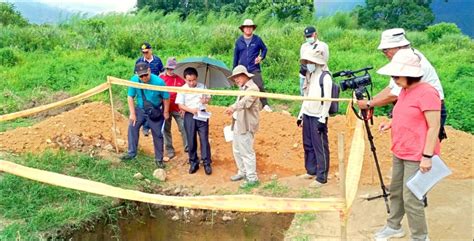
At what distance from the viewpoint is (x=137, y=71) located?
6.24m

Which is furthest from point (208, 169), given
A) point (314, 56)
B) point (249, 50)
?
point (249, 50)

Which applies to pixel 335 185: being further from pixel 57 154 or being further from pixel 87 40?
pixel 87 40

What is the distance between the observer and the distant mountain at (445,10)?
83.8ft

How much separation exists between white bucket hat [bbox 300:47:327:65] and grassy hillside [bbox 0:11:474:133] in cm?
376

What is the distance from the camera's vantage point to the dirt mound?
21.3 ft

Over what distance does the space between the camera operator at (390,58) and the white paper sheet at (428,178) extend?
0.44m

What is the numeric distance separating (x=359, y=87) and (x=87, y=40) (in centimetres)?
1395

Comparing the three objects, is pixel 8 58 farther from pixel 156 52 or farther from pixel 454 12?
pixel 454 12

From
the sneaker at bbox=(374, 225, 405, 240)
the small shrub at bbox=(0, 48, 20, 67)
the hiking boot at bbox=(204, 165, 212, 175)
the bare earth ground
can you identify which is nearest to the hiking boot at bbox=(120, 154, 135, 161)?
the bare earth ground

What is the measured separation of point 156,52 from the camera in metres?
14.9

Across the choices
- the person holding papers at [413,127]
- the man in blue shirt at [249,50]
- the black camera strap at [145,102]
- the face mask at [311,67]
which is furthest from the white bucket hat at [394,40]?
the man in blue shirt at [249,50]

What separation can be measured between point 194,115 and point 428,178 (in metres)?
3.26

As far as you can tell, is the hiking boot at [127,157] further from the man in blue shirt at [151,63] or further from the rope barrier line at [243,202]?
the rope barrier line at [243,202]

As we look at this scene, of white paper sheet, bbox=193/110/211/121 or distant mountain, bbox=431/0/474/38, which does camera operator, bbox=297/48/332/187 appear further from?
distant mountain, bbox=431/0/474/38
